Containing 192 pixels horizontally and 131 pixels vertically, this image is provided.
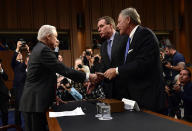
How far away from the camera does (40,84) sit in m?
1.97

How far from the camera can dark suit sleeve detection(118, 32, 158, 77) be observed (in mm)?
1725

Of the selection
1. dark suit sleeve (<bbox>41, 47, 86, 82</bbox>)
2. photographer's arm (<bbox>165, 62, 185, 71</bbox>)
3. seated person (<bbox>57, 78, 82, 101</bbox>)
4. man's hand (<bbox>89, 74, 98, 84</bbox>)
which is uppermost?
dark suit sleeve (<bbox>41, 47, 86, 82</bbox>)

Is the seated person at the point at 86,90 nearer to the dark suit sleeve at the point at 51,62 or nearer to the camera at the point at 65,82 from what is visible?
the camera at the point at 65,82

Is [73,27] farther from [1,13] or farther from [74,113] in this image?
[74,113]

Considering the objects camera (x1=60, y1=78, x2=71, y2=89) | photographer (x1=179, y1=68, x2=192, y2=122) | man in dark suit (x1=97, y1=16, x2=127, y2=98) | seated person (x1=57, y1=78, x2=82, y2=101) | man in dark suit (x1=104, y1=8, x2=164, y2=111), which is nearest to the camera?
man in dark suit (x1=104, y1=8, x2=164, y2=111)

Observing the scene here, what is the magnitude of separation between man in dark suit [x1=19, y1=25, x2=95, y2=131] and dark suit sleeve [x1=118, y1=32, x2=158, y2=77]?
576mm

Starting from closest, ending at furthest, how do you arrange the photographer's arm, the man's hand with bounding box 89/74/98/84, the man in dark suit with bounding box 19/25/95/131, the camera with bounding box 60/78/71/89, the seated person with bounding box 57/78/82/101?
the man in dark suit with bounding box 19/25/95/131, the man's hand with bounding box 89/74/98/84, the seated person with bounding box 57/78/82/101, the camera with bounding box 60/78/71/89, the photographer's arm

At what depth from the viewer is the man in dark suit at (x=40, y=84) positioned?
195 cm

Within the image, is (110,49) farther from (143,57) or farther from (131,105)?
(131,105)

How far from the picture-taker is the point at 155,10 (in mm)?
8664

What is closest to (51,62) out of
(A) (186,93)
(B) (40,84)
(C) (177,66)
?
(B) (40,84)

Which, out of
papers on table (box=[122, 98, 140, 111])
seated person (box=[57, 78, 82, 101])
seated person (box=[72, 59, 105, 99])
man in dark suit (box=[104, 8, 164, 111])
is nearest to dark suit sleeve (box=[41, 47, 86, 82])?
man in dark suit (box=[104, 8, 164, 111])

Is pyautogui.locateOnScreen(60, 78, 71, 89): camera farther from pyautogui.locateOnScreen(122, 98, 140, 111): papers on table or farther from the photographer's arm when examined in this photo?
pyautogui.locateOnScreen(122, 98, 140, 111): papers on table

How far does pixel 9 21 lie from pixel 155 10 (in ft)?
16.9
